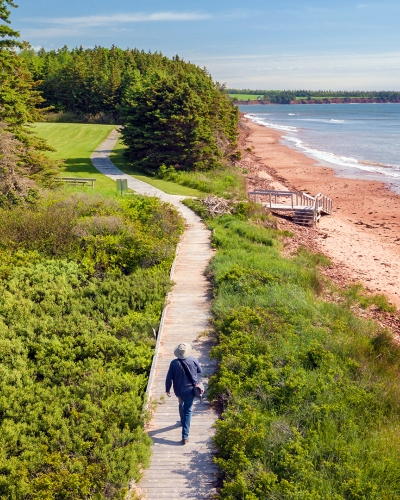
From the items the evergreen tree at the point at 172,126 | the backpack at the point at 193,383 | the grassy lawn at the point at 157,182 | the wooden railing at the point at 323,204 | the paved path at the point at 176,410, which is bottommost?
the paved path at the point at 176,410

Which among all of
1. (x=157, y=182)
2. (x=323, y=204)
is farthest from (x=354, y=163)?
(x=157, y=182)

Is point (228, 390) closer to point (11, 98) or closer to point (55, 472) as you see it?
point (55, 472)

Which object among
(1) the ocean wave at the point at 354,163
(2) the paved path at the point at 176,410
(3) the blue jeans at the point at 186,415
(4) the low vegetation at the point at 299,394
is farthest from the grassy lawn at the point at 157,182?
(1) the ocean wave at the point at 354,163

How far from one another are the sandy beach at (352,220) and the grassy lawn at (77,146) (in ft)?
36.8

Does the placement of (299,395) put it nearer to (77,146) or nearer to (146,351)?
(146,351)

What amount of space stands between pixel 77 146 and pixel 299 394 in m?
40.6

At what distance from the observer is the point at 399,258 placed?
21.8m

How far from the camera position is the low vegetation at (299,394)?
271 inches

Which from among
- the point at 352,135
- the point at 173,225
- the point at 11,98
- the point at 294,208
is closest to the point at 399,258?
the point at 294,208

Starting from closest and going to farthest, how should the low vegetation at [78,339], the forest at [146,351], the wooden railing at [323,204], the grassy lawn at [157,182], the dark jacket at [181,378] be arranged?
1. the forest at [146,351]
2. the low vegetation at [78,339]
3. the dark jacket at [181,378]
4. the wooden railing at [323,204]
5. the grassy lawn at [157,182]

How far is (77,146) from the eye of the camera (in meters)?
45.1

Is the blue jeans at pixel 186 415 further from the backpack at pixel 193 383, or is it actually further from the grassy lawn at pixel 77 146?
the grassy lawn at pixel 77 146

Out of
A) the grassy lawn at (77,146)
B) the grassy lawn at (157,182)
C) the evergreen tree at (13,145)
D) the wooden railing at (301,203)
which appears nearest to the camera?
the evergreen tree at (13,145)

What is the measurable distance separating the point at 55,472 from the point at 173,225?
1259cm
